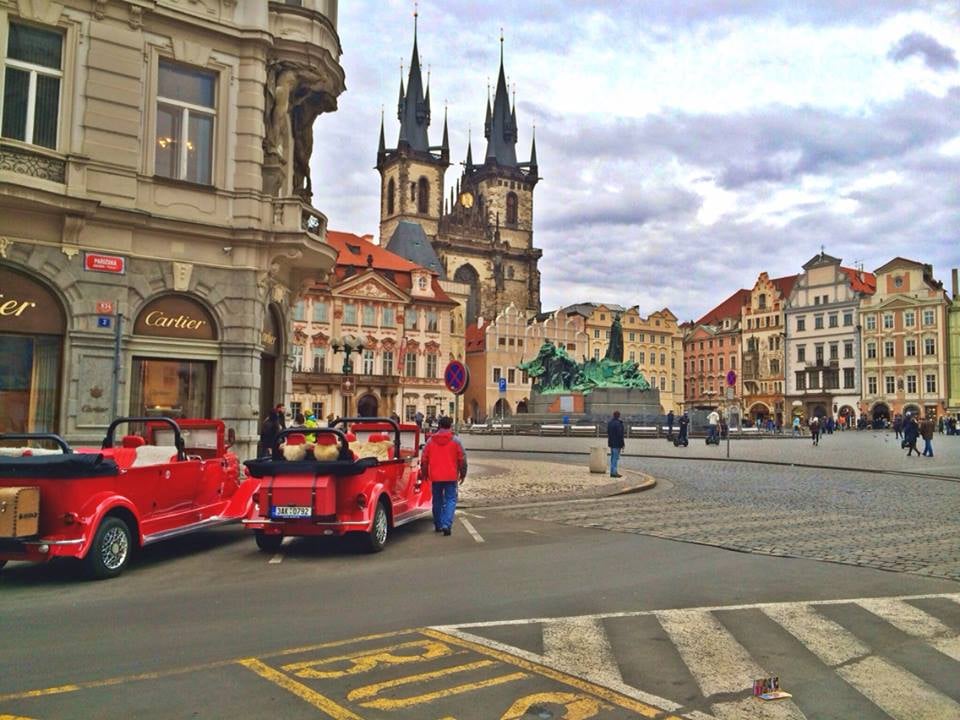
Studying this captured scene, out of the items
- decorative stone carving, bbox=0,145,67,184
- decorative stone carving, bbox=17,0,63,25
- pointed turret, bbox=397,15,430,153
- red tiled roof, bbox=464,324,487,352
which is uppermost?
pointed turret, bbox=397,15,430,153

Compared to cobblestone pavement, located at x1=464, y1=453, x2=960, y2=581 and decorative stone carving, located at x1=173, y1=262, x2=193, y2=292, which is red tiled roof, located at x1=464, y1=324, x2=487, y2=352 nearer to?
cobblestone pavement, located at x1=464, y1=453, x2=960, y2=581

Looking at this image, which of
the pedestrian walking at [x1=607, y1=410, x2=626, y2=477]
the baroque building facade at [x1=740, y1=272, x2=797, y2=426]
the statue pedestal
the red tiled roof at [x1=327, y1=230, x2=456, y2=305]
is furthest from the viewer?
the baroque building facade at [x1=740, y1=272, x2=797, y2=426]

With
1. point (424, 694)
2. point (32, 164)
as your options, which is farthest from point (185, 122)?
point (424, 694)

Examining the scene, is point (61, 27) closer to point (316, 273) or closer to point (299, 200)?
point (299, 200)

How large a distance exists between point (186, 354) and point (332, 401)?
55.4 m

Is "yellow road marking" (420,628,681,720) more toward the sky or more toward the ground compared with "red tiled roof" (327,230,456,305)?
more toward the ground

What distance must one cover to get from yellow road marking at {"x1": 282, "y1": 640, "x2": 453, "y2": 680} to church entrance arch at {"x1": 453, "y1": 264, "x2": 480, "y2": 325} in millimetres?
107411

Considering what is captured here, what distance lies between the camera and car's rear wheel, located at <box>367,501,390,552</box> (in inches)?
409

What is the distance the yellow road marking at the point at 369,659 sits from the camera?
5.50 m

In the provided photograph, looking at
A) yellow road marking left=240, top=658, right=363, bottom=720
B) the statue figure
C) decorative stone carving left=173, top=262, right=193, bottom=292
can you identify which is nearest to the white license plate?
yellow road marking left=240, top=658, right=363, bottom=720

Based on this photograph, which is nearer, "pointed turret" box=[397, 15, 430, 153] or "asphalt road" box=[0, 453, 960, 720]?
"asphalt road" box=[0, 453, 960, 720]

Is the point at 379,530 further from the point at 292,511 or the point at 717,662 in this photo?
the point at 717,662

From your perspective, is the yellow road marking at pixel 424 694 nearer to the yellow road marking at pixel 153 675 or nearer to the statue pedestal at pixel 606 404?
the yellow road marking at pixel 153 675

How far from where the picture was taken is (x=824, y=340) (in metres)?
88.8
